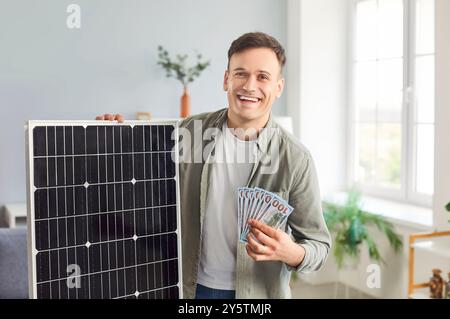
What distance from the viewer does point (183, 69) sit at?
169 inches

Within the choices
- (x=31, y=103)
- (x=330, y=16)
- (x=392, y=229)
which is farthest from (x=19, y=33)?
(x=392, y=229)

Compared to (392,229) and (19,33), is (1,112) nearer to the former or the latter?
(19,33)

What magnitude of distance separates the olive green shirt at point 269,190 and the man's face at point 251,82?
8 cm

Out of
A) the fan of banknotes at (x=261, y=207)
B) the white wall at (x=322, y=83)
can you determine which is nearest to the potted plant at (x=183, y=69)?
the white wall at (x=322, y=83)

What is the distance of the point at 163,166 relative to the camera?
61.4 inches

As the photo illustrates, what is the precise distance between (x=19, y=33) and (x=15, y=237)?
5.10ft

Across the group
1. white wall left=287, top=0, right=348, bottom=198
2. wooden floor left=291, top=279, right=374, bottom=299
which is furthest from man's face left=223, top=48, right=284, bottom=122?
white wall left=287, top=0, right=348, bottom=198

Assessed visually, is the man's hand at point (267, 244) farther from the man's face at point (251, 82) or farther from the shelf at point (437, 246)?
the shelf at point (437, 246)

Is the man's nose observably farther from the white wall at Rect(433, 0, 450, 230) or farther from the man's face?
the white wall at Rect(433, 0, 450, 230)

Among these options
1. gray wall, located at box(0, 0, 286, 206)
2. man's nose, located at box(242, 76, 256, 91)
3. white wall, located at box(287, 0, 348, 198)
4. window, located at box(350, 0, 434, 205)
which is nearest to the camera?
man's nose, located at box(242, 76, 256, 91)

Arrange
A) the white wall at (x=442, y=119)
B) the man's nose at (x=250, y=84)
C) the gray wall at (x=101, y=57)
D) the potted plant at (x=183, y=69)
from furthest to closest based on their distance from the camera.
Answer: the potted plant at (x=183, y=69), the gray wall at (x=101, y=57), the white wall at (x=442, y=119), the man's nose at (x=250, y=84)

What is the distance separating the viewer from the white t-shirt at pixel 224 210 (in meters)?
1.55

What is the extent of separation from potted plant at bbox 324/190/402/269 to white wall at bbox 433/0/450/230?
39cm

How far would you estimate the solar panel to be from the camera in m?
1.39
